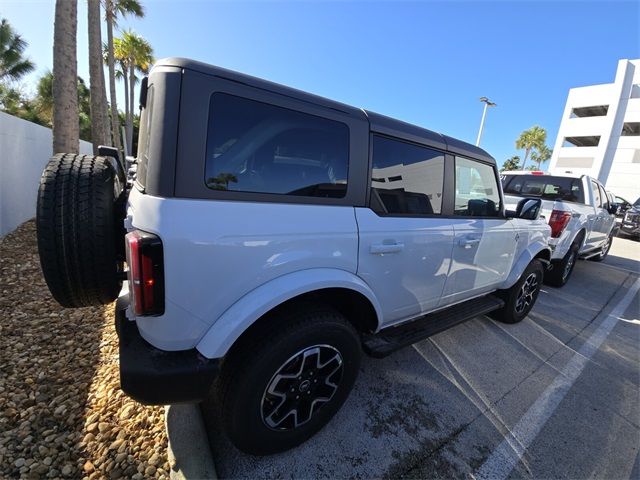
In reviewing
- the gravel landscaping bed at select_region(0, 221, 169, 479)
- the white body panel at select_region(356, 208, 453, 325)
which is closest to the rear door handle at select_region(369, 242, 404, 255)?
the white body panel at select_region(356, 208, 453, 325)

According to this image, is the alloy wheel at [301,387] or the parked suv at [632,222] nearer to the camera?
the alloy wheel at [301,387]

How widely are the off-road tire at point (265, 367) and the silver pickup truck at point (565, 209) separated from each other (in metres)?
4.13

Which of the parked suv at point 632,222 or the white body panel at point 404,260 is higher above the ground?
the parked suv at point 632,222

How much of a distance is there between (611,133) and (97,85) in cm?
4201

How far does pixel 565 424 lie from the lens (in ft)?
8.02

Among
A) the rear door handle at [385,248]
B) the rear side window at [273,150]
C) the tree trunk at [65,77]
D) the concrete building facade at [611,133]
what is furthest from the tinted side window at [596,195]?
the concrete building facade at [611,133]

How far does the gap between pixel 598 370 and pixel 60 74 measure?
9.00 m

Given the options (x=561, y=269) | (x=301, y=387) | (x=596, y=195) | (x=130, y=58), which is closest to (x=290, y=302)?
(x=301, y=387)

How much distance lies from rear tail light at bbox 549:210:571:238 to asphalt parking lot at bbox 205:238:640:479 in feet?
5.46

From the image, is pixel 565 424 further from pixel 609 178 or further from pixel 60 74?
pixel 609 178

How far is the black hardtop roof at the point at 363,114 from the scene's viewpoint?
1.46m

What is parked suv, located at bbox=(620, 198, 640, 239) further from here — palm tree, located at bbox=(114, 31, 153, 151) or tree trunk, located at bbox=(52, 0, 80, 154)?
palm tree, located at bbox=(114, 31, 153, 151)

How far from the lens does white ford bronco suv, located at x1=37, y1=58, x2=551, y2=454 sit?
1.42 m

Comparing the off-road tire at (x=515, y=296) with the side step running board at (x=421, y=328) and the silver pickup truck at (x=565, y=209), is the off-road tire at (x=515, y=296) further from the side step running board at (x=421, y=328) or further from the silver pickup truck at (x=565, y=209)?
the silver pickup truck at (x=565, y=209)
